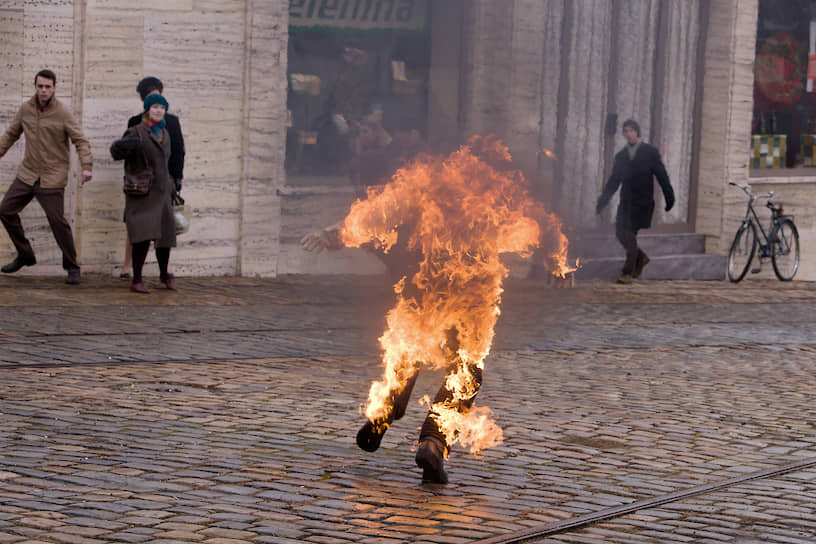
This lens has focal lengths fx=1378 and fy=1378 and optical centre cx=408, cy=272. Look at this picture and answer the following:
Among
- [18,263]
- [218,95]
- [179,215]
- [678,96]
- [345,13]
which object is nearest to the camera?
[18,263]

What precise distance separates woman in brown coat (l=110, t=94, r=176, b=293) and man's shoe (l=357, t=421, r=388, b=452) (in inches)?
262

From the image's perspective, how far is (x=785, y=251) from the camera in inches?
771

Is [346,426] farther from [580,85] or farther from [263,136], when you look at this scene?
[580,85]

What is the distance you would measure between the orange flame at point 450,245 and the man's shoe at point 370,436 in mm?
33

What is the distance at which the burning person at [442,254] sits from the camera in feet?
20.3

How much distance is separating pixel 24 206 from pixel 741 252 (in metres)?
10.4

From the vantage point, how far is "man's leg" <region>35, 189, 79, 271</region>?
1311 centimetres

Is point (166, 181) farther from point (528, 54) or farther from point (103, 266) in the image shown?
point (528, 54)

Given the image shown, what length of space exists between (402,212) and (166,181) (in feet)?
22.7

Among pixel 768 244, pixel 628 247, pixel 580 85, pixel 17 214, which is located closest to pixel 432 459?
pixel 17 214

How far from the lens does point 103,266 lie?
14352mm

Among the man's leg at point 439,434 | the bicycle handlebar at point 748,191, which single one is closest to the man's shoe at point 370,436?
the man's leg at point 439,434

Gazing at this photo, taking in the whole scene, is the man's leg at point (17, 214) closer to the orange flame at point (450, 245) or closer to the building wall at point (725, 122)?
the orange flame at point (450, 245)

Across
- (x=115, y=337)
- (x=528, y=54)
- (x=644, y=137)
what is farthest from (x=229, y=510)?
(x=644, y=137)
